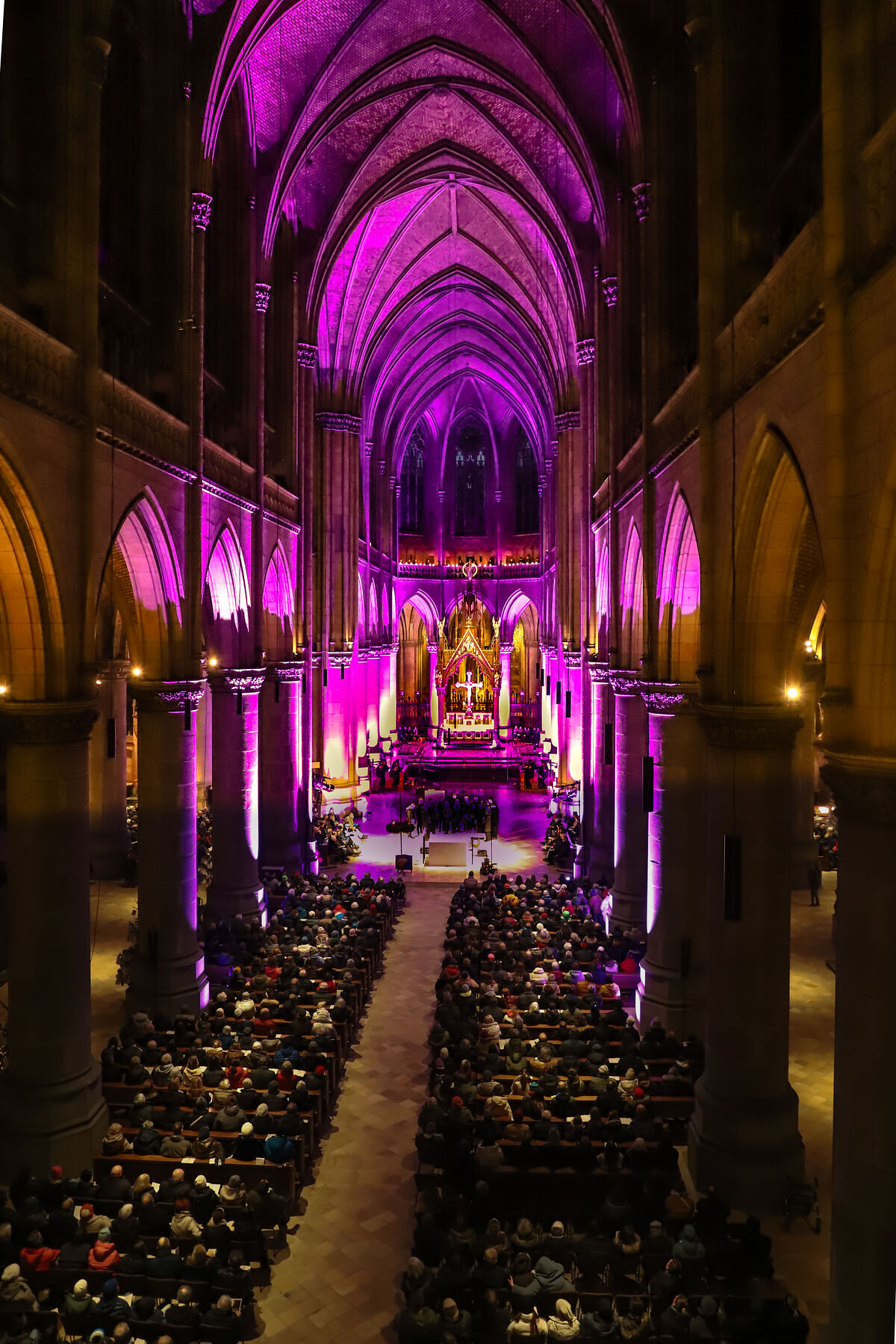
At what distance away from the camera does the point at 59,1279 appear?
8.81 metres

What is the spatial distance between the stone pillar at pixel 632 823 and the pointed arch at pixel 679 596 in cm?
393

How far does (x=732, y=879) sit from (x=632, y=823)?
1072 centimetres

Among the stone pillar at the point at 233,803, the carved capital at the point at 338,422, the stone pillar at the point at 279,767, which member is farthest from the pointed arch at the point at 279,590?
the carved capital at the point at 338,422

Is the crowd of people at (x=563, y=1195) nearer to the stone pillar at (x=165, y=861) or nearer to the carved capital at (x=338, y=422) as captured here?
the stone pillar at (x=165, y=861)

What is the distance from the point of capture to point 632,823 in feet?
63.9

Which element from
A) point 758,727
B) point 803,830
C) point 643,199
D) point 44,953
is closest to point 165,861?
point 44,953

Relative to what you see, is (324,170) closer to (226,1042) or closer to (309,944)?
(309,944)

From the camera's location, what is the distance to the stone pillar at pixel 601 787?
22500mm

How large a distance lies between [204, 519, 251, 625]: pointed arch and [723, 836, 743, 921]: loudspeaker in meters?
13.2

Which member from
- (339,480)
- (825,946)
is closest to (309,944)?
(825,946)

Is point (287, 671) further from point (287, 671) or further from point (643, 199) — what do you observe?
point (643, 199)

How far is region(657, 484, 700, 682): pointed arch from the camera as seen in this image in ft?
46.5

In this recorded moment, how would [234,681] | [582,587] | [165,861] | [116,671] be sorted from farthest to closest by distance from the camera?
[582,587], [116,671], [234,681], [165,861]

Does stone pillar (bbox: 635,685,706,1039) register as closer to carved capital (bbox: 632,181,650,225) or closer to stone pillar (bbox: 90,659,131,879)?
carved capital (bbox: 632,181,650,225)
